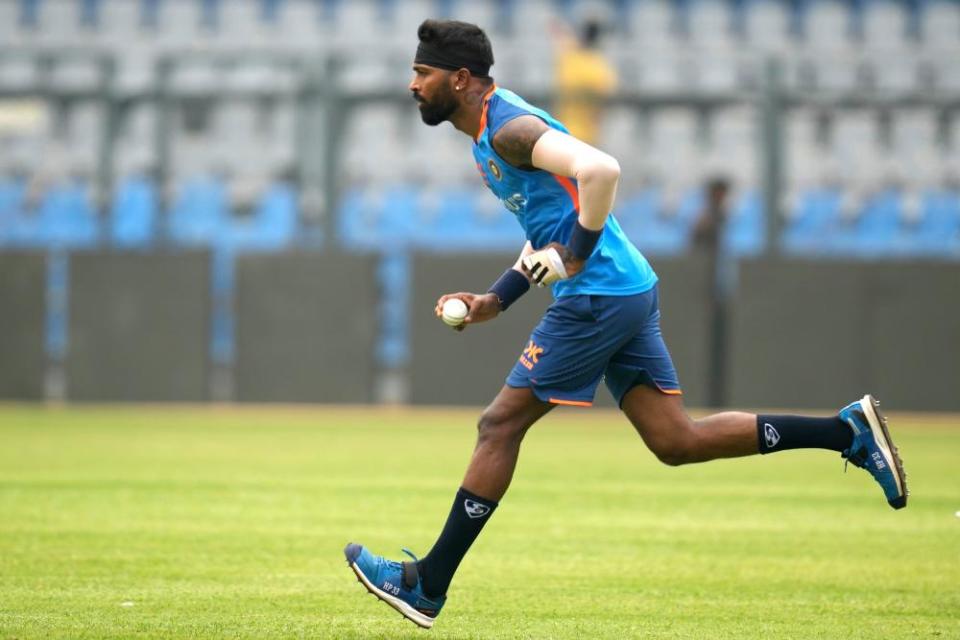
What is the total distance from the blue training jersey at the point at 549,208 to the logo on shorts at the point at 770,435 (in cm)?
81

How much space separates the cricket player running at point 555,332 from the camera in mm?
6168

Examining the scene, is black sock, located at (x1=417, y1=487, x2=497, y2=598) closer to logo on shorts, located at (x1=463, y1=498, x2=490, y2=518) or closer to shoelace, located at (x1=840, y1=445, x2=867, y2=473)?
logo on shorts, located at (x1=463, y1=498, x2=490, y2=518)

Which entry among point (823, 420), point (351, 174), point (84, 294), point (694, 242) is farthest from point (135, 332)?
point (823, 420)

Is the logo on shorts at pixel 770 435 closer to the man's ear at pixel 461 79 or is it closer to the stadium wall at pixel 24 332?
the man's ear at pixel 461 79

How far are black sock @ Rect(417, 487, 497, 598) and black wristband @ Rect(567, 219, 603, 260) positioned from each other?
1050 mm

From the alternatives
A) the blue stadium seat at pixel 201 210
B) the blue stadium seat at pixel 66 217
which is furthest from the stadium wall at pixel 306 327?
the blue stadium seat at pixel 66 217

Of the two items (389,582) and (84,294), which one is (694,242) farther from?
(389,582)

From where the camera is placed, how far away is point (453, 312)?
616 cm

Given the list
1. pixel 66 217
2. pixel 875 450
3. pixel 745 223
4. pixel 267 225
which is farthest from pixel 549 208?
pixel 745 223

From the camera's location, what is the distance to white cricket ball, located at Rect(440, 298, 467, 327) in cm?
616

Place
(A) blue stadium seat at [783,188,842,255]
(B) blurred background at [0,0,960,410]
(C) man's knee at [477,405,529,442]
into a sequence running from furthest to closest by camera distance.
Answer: (A) blue stadium seat at [783,188,842,255]
(B) blurred background at [0,0,960,410]
(C) man's knee at [477,405,529,442]

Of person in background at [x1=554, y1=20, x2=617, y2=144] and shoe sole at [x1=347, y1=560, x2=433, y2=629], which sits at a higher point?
person in background at [x1=554, y1=20, x2=617, y2=144]

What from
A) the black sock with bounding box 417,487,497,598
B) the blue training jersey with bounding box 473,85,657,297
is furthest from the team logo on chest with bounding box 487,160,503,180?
the black sock with bounding box 417,487,497,598

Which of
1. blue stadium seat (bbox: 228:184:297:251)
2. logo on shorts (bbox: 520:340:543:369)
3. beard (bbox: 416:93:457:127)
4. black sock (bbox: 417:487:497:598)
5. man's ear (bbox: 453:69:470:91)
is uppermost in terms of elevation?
man's ear (bbox: 453:69:470:91)
